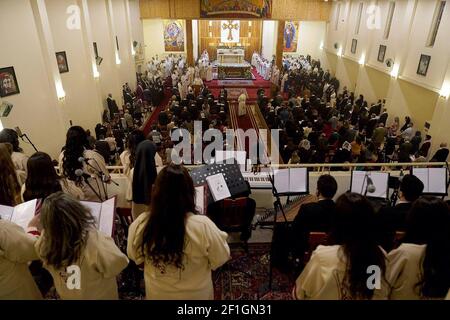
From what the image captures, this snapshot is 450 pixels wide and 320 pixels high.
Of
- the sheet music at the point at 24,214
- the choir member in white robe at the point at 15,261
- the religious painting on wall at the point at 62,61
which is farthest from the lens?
the religious painting on wall at the point at 62,61

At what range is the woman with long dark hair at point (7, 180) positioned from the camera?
10.5 feet

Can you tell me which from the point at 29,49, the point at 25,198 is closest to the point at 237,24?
the point at 29,49

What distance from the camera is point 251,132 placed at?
11.6 m

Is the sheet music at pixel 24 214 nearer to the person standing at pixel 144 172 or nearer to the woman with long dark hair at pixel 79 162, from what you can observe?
the woman with long dark hair at pixel 79 162

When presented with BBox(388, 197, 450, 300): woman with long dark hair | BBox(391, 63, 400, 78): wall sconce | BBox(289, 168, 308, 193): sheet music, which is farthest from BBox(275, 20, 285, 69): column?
BBox(388, 197, 450, 300): woman with long dark hair

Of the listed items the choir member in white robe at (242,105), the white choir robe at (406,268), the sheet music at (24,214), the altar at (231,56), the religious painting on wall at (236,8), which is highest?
the religious painting on wall at (236,8)

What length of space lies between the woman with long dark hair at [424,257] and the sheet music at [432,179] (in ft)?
9.40

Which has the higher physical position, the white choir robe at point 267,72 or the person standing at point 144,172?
the person standing at point 144,172

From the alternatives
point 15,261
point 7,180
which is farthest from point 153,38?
point 15,261

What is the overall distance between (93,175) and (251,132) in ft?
26.7

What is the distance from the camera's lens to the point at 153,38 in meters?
23.2

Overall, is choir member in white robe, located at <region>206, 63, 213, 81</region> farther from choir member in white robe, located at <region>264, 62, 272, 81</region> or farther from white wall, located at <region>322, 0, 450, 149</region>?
white wall, located at <region>322, 0, 450, 149</region>

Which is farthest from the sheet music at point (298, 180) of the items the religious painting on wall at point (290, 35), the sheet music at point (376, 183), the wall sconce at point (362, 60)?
the religious painting on wall at point (290, 35)

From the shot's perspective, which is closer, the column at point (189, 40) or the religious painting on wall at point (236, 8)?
the religious painting on wall at point (236, 8)
